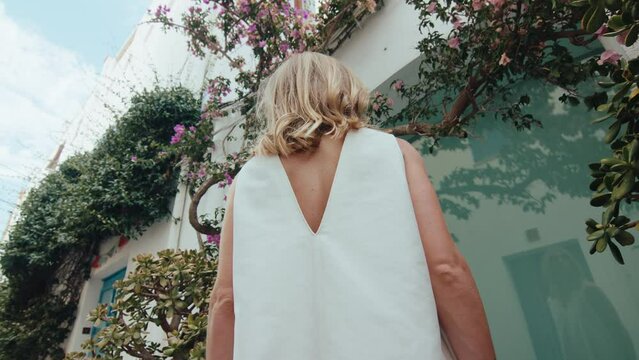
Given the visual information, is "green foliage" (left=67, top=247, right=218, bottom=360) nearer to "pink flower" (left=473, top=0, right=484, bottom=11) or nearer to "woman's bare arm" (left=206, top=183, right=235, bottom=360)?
"woman's bare arm" (left=206, top=183, right=235, bottom=360)

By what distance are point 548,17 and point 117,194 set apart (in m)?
5.97

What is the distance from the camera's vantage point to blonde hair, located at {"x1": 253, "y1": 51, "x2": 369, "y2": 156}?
120 centimetres

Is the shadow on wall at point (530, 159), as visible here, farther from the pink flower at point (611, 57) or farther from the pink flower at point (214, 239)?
the pink flower at point (214, 239)

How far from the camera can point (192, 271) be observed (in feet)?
8.98

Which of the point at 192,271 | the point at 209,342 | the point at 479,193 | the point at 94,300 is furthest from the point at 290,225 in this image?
the point at 94,300

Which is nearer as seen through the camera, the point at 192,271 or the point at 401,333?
the point at 401,333

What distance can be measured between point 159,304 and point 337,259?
87.0 inches

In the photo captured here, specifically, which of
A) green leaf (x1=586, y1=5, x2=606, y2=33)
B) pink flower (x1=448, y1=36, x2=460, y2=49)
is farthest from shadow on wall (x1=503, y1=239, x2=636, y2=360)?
green leaf (x1=586, y1=5, x2=606, y2=33)

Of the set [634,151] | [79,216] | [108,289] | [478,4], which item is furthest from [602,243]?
[108,289]

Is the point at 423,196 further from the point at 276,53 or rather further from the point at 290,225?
the point at 276,53

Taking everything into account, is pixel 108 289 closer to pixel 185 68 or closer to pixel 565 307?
pixel 185 68

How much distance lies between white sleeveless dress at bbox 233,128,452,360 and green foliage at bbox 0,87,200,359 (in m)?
4.93

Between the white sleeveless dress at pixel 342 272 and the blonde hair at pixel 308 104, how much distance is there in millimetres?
135

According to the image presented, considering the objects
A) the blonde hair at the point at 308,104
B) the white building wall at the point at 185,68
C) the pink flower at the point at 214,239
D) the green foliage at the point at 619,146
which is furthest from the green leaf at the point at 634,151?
the pink flower at the point at 214,239
